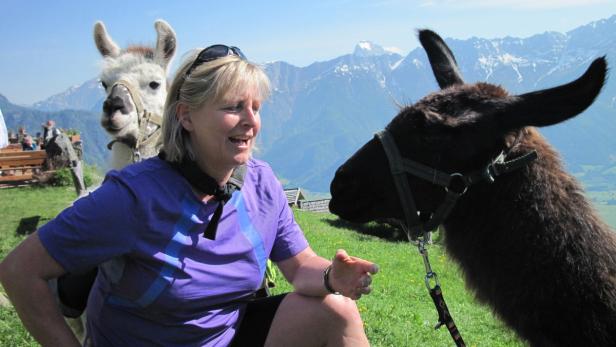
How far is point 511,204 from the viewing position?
220 centimetres

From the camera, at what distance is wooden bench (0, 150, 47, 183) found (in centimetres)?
1767

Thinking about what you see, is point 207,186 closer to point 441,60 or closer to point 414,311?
point 441,60

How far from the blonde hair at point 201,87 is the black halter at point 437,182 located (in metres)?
0.65

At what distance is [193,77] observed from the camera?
7.12ft

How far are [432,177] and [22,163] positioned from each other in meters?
18.9

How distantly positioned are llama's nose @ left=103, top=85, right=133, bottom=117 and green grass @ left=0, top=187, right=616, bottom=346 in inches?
84.8

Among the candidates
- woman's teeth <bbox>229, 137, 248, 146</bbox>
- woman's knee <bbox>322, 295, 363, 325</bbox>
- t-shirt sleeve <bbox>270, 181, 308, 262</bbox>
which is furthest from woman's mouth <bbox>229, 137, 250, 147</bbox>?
woman's knee <bbox>322, 295, 363, 325</bbox>

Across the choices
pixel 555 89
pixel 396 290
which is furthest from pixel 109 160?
pixel 396 290

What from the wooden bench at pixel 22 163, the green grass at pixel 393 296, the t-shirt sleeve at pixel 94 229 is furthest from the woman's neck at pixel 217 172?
the wooden bench at pixel 22 163

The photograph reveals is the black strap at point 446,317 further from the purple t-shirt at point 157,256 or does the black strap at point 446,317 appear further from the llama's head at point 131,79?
the llama's head at point 131,79

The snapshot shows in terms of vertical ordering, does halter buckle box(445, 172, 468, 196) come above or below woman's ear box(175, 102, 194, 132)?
below

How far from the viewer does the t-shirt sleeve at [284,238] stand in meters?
2.62

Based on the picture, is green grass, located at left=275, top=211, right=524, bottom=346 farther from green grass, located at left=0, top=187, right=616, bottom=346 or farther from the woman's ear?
the woman's ear

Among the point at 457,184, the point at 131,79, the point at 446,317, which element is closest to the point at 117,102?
the point at 131,79
